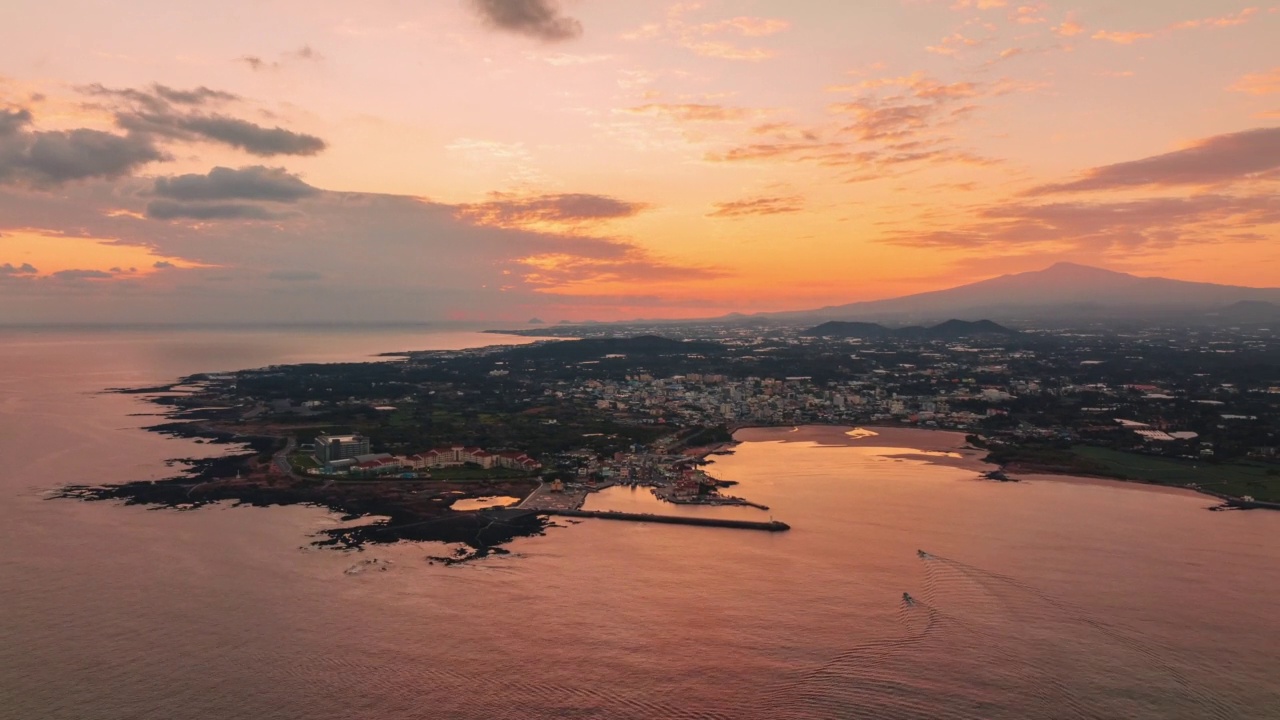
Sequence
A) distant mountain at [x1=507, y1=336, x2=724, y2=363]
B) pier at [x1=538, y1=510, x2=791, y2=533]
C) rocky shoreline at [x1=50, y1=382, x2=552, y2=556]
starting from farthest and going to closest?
distant mountain at [x1=507, y1=336, x2=724, y2=363] < pier at [x1=538, y1=510, x2=791, y2=533] < rocky shoreline at [x1=50, y1=382, x2=552, y2=556]

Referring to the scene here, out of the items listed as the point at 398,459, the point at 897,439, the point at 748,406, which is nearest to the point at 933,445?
the point at 897,439

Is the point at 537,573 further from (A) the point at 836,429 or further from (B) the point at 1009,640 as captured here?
(A) the point at 836,429

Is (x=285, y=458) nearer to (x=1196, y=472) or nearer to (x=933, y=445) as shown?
(x=933, y=445)

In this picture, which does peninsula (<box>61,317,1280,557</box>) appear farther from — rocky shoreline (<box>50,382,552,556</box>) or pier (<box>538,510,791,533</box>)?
pier (<box>538,510,791,533</box>)

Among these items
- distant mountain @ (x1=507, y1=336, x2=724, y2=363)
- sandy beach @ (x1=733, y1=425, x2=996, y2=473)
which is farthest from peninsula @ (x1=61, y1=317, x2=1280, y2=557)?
distant mountain @ (x1=507, y1=336, x2=724, y2=363)

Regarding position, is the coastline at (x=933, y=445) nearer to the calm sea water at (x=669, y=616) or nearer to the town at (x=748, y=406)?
the town at (x=748, y=406)

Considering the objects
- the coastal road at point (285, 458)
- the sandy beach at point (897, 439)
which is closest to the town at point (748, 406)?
the coastal road at point (285, 458)
